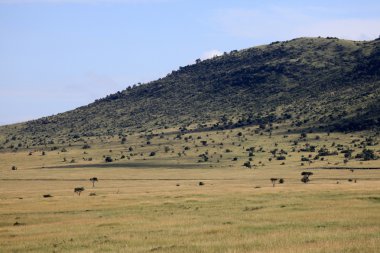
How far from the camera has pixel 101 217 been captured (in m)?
44.6

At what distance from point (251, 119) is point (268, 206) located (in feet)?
415

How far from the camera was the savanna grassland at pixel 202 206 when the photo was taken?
3169cm

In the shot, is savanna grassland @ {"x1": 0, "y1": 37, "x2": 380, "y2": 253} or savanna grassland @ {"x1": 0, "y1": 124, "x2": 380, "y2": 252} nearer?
savanna grassland @ {"x1": 0, "y1": 124, "x2": 380, "y2": 252}

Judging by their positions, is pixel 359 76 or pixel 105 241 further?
pixel 359 76

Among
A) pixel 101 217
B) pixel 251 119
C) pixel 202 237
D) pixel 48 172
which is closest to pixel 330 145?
pixel 251 119

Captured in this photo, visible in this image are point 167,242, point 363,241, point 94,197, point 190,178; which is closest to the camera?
point 363,241

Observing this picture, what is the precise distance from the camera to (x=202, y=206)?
48750 mm

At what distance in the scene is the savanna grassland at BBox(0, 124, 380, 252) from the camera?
31.7 meters

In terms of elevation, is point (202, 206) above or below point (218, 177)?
above

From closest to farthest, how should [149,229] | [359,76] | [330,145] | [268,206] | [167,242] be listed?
1. [167,242]
2. [149,229]
3. [268,206]
4. [330,145]
5. [359,76]

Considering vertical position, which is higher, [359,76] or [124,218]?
[359,76]

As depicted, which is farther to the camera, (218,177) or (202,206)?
(218,177)

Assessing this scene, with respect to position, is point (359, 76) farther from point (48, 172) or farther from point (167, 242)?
point (167, 242)

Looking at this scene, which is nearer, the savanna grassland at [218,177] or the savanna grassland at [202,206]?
the savanna grassland at [202,206]
